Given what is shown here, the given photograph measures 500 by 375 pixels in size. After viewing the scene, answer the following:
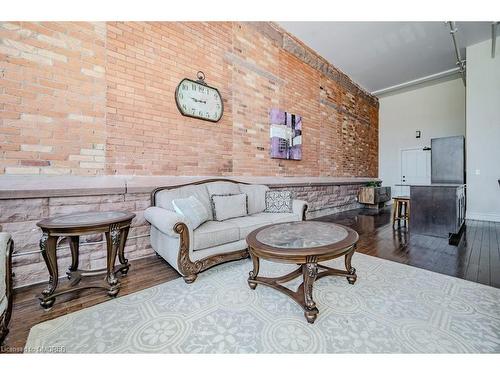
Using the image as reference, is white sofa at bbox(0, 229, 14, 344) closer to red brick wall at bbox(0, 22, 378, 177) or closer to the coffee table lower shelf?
red brick wall at bbox(0, 22, 378, 177)

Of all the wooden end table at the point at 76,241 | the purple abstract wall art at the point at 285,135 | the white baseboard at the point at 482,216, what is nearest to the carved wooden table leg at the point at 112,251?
the wooden end table at the point at 76,241

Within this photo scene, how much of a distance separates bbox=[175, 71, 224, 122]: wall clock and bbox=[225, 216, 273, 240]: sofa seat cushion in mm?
1703

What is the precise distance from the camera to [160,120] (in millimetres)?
2977

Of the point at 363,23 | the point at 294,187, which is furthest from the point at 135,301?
the point at 363,23

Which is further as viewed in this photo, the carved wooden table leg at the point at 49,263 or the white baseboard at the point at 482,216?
the white baseboard at the point at 482,216

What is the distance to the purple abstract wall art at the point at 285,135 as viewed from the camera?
14.9 ft

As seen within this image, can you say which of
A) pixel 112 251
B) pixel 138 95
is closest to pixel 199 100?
pixel 138 95

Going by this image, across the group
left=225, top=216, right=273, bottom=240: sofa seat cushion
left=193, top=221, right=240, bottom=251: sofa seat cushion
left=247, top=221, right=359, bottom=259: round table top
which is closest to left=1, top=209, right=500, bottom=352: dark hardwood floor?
left=193, top=221, right=240, bottom=251: sofa seat cushion

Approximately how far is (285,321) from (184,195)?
1.93 m

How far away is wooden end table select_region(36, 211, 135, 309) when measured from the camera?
1751mm

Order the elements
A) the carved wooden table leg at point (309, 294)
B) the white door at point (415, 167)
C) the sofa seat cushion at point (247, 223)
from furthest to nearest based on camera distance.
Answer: the white door at point (415, 167)
the sofa seat cushion at point (247, 223)
the carved wooden table leg at point (309, 294)

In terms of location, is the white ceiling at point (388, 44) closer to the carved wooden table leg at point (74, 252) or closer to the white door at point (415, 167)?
the white door at point (415, 167)

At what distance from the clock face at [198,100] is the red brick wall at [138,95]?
0.10 metres

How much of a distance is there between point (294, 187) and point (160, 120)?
10.5 ft
